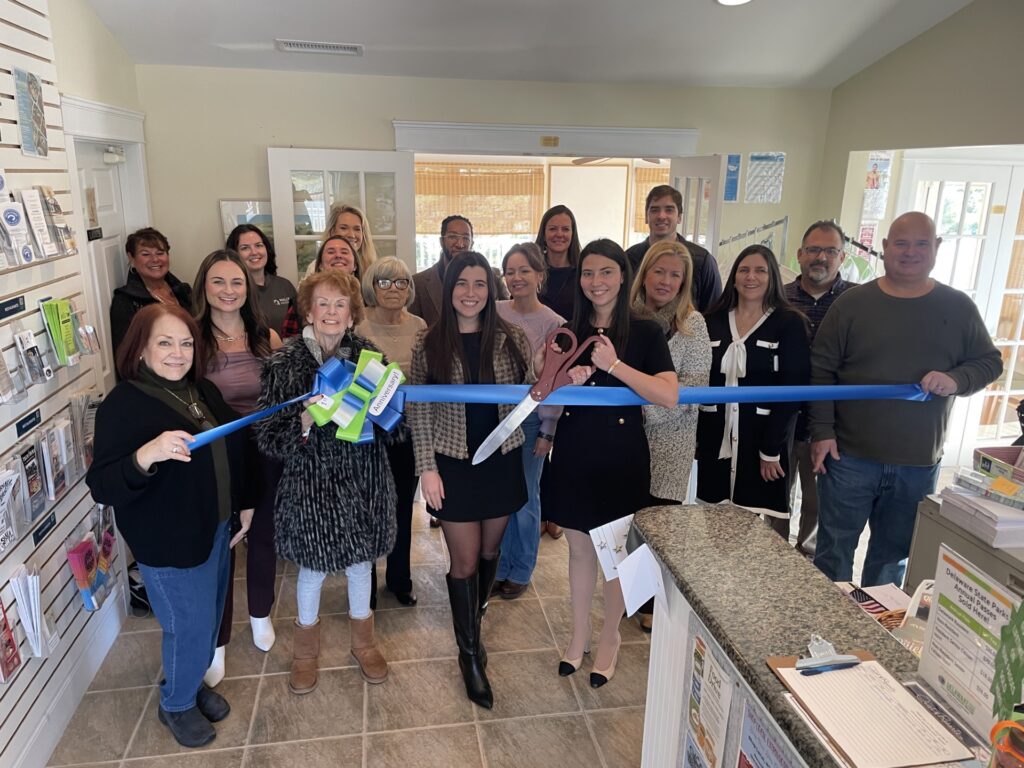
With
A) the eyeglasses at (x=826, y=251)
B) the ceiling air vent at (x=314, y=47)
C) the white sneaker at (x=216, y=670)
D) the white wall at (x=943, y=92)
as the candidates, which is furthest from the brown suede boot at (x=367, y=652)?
the white wall at (x=943, y=92)

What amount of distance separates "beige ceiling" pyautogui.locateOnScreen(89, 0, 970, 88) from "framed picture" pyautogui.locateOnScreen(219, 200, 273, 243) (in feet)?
2.62

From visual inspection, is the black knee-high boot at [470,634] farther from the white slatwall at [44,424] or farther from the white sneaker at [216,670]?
the white slatwall at [44,424]

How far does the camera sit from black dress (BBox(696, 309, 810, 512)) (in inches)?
96.2

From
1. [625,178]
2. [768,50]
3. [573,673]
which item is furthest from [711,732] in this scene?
[625,178]

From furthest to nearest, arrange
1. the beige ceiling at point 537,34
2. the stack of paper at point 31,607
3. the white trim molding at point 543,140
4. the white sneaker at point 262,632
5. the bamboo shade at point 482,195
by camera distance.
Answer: the bamboo shade at point 482,195 → the white trim molding at point 543,140 → the beige ceiling at point 537,34 → the white sneaker at point 262,632 → the stack of paper at point 31,607

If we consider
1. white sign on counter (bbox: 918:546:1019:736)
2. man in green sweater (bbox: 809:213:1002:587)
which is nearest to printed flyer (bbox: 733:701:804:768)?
white sign on counter (bbox: 918:546:1019:736)

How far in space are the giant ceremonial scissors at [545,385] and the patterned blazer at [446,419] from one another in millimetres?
108

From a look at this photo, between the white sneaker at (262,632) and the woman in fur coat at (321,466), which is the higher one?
the woman in fur coat at (321,466)

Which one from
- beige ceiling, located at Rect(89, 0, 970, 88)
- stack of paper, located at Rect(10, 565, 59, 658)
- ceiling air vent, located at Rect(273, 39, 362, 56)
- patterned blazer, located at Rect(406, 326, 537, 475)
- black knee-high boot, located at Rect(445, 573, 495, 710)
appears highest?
beige ceiling, located at Rect(89, 0, 970, 88)

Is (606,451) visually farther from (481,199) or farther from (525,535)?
(481,199)

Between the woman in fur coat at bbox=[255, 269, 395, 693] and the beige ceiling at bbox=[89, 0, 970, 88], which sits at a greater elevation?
the beige ceiling at bbox=[89, 0, 970, 88]

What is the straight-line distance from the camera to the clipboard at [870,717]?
812mm

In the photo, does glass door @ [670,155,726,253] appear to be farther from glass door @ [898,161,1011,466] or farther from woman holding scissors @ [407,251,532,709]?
woman holding scissors @ [407,251,532,709]

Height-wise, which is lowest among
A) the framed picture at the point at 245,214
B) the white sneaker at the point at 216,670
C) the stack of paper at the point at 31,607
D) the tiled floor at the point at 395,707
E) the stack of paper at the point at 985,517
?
the tiled floor at the point at 395,707
